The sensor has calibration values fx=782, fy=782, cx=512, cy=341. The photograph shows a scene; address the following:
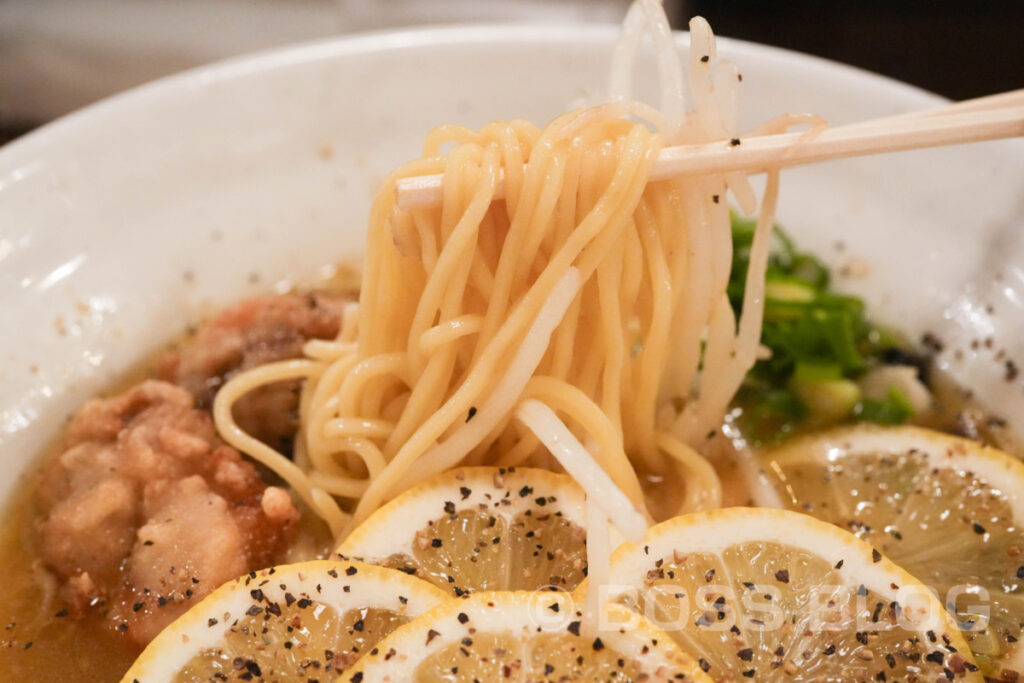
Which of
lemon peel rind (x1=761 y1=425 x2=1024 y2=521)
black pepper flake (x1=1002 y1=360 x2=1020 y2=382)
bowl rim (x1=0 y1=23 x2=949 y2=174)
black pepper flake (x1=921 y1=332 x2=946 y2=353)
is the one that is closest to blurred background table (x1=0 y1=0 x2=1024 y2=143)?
bowl rim (x1=0 y1=23 x2=949 y2=174)

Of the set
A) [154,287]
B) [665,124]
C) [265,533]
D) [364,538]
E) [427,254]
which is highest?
[665,124]

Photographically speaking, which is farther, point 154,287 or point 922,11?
point 922,11

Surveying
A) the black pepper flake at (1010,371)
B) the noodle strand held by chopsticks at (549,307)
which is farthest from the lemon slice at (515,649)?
the black pepper flake at (1010,371)

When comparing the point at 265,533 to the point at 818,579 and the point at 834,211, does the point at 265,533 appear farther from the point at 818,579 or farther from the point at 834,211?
the point at 834,211

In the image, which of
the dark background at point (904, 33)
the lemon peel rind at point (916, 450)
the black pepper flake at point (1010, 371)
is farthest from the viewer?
the dark background at point (904, 33)

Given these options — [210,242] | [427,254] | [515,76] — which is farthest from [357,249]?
[427,254]

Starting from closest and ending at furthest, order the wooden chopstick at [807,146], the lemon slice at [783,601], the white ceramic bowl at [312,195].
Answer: the lemon slice at [783,601]
the wooden chopstick at [807,146]
the white ceramic bowl at [312,195]

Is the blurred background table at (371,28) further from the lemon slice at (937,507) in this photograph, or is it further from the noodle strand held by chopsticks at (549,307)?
the noodle strand held by chopsticks at (549,307)
